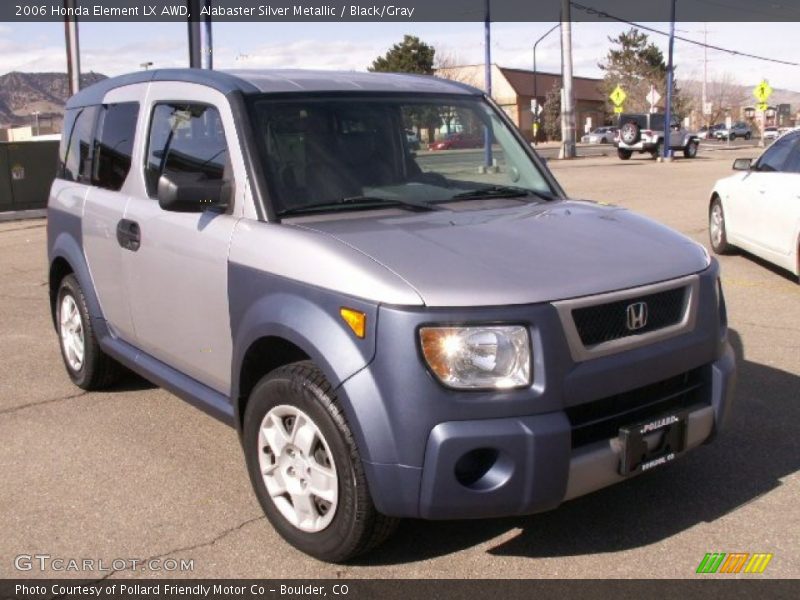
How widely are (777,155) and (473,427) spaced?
7.30m

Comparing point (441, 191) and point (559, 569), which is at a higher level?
point (441, 191)

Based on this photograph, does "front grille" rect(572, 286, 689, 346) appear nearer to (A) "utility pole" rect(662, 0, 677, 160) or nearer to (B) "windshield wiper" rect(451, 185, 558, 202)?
(B) "windshield wiper" rect(451, 185, 558, 202)

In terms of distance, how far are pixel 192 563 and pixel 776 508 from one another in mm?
2508

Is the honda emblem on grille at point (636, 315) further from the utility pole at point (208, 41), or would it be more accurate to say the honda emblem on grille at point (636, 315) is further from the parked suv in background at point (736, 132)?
the parked suv in background at point (736, 132)

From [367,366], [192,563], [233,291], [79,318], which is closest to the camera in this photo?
[367,366]

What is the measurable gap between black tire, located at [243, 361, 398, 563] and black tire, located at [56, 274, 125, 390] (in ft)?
7.31

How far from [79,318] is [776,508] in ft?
13.5

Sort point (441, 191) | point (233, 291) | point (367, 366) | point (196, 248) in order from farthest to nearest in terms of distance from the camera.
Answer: point (441, 191) → point (196, 248) → point (233, 291) → point (367, 366)

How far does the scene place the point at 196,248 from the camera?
13.0 ft

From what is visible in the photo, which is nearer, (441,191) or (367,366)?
(367,366)

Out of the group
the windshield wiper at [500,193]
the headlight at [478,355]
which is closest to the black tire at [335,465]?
the headlight at [478,355]
